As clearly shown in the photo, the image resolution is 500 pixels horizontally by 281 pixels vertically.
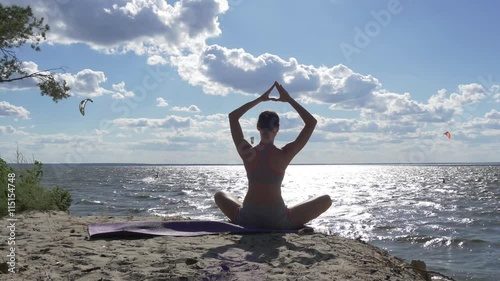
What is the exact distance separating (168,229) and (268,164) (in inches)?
62.6

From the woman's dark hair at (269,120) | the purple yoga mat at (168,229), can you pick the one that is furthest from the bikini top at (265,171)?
the purple yoga mat at (168,229)

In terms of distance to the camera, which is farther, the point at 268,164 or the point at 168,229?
the point at 168,229

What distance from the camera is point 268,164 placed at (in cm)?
568

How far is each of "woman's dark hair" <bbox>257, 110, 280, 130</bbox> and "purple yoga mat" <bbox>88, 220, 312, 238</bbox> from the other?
52.0 inches

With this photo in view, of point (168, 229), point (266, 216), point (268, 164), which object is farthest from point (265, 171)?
point (168, 229)

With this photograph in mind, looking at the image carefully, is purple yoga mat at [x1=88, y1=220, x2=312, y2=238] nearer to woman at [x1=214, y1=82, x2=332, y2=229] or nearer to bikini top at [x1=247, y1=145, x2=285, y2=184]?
woman at [x1=214, y1=82, x2=332, y2=229]

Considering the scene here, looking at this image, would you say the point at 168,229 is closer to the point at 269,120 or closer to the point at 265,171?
the point at 265,171

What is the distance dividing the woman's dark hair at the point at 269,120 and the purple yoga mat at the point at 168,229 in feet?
4.33

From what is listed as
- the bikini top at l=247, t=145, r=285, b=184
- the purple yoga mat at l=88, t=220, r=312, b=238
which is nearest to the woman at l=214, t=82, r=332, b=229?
the bikini top at l=247, t=145, r=285, b=184

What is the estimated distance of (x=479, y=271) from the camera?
33.3ft

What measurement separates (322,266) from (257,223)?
1.55 metres

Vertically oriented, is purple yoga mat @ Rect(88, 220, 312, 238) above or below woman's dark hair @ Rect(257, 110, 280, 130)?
below

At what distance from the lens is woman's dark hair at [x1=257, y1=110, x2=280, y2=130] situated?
560 centimetres

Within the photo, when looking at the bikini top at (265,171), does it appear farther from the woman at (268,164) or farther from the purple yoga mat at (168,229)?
the purple yoga mat at (168,229)
